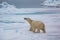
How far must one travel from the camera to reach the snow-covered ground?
52.1 inches

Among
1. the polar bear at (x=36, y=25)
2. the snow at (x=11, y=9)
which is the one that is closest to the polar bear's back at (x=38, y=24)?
the polar bear at (x=36, y=25)

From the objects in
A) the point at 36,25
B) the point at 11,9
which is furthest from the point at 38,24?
the point at 11,9

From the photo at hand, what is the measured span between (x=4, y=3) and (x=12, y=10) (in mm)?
96

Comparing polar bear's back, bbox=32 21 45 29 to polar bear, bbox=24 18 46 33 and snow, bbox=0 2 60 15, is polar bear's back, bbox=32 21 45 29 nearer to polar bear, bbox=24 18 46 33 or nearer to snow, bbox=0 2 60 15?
polar bear, bbox=24 18 46 33

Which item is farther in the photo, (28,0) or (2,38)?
(28,0)

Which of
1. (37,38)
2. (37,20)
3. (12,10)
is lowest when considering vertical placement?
(37,38)

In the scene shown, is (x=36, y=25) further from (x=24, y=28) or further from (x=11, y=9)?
(x=11, y=9)

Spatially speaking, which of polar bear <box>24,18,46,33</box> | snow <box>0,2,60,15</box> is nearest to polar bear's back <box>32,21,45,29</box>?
polar bear <box>24,18,46,33</box>

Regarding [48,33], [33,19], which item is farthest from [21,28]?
[48,33]

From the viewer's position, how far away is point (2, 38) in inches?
51.6

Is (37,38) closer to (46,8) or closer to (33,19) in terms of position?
(33,19)

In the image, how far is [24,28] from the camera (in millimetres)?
1371

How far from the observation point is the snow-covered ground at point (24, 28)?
4.34 ft

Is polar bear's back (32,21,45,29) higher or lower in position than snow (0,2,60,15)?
lower
